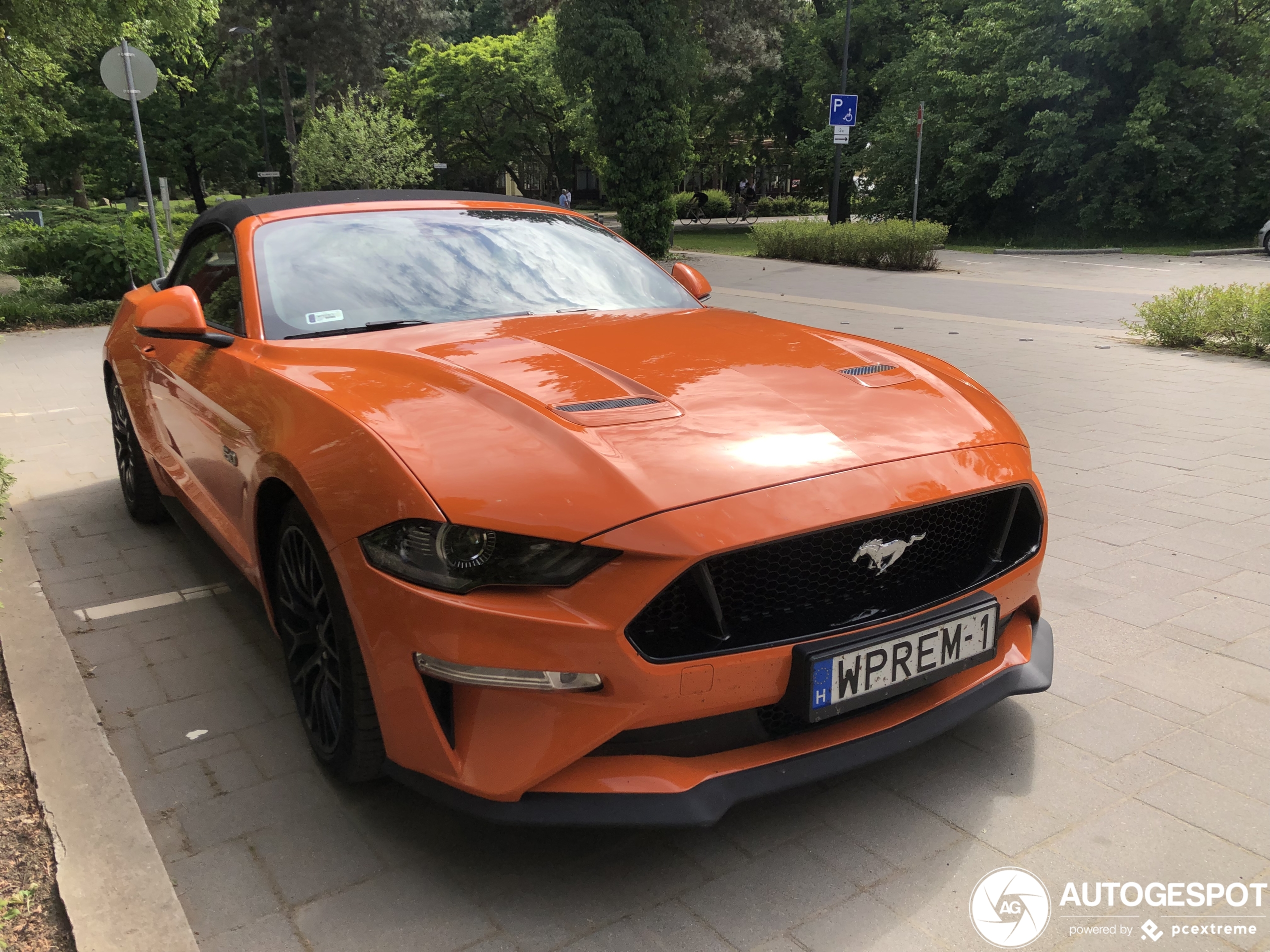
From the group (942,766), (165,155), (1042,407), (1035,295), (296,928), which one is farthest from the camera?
(165,155)

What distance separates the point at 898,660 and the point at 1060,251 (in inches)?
1014

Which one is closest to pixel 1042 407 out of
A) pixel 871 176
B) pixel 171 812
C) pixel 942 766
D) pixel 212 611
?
pixel 942 766

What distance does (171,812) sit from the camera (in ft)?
8.60

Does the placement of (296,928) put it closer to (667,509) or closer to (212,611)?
(667,509)

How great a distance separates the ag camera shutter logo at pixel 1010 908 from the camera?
82.4 inches

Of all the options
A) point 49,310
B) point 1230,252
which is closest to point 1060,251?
point 1230,252

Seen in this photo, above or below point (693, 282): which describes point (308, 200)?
above

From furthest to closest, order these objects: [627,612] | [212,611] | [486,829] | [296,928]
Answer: [212,611]
[486,829]
[296,928]
[627,612]

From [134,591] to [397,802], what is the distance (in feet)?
7.28

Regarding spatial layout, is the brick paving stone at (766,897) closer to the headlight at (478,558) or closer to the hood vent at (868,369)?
the headlight at (478,558)

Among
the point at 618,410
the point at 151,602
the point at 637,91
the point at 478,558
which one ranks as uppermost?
the point at 637,91

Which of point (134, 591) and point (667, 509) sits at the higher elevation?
point (667, 509)

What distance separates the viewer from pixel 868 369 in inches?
111

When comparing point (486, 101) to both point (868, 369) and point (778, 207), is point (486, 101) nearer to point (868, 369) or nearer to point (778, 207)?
point (778, 207)
